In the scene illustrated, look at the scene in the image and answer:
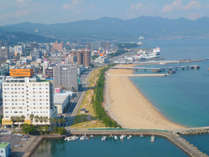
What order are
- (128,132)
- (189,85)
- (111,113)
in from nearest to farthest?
(128,132)
(111,113)
(189,85)

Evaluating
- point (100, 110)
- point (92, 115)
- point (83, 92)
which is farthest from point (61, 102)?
point (83, 92)

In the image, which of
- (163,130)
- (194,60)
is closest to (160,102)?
(163,130)

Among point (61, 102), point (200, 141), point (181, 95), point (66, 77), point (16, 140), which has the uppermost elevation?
point (66, 77)

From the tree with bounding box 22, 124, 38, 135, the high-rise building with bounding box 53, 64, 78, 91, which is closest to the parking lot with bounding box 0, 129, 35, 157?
the tree with bounding box 22, 124, 38, 135

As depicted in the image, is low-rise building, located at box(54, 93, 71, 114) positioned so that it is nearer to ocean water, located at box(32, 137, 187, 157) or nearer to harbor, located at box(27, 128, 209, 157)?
harbor, located at box(27, 128, 209, 157)

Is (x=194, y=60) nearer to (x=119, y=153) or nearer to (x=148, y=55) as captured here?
(x=148, y=55)

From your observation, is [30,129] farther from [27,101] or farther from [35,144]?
[27,101]
